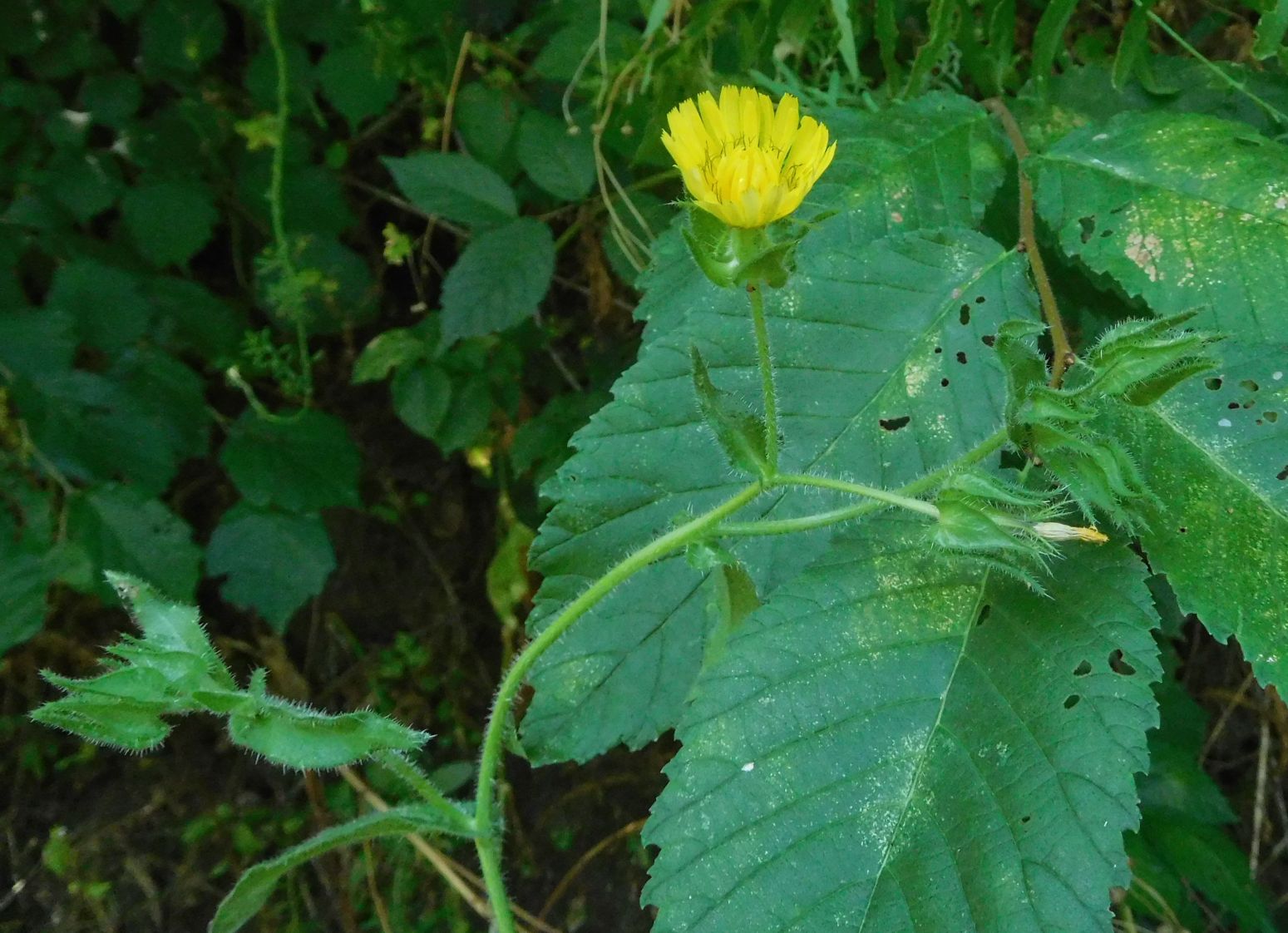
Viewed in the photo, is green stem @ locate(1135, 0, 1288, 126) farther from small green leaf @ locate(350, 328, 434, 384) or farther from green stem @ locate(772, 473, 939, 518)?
small green leaf @ locate(350, 328, 434, 384)

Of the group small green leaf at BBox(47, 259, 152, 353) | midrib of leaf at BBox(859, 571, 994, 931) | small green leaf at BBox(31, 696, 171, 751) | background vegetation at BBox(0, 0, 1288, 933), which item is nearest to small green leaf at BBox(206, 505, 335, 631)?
background vegetation at BBox(0, 0, 1288, 933)

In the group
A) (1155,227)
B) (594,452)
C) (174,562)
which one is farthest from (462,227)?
(1155,227)

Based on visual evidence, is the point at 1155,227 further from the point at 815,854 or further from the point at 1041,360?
the point at 815,854

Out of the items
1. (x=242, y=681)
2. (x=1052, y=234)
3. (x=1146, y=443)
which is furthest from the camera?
(x=242, y=681)

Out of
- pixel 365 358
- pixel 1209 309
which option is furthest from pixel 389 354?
pixel 1209 309

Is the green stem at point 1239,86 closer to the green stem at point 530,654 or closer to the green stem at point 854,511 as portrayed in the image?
the green stem at point 854,511

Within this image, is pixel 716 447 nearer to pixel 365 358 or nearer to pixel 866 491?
pixel 866 491
